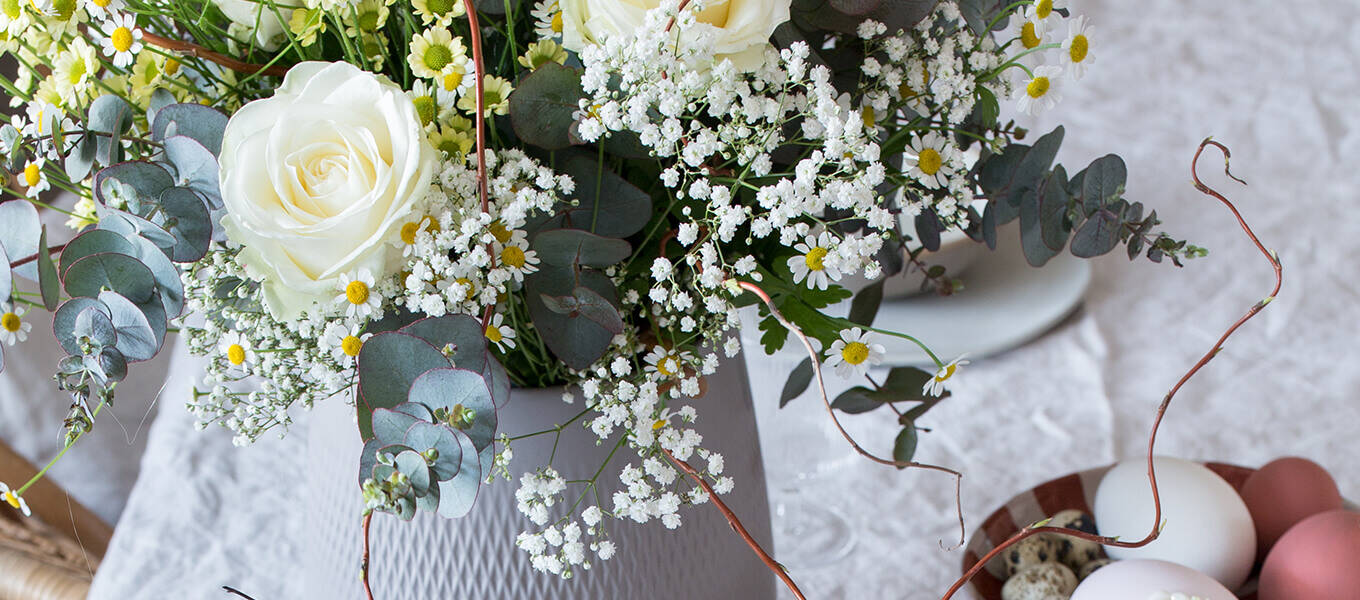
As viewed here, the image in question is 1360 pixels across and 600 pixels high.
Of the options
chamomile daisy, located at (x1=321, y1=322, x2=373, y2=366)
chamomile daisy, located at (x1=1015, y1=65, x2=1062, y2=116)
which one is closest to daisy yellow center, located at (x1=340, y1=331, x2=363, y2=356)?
chamomile daisy, located at (x1=321, y1=322, x2=373, y2=366)

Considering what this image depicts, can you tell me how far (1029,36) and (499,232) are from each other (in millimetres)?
184

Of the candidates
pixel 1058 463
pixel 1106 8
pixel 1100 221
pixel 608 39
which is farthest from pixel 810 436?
pixel 1106 8

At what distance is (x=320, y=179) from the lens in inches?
12.2

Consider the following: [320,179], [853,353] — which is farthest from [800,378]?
[320,179]

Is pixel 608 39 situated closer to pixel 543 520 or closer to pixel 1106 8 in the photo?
pixel 543 520

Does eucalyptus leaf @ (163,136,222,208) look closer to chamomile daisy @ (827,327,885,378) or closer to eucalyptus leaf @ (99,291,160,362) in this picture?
eucalyptus leaf @ (99,291,160,362)

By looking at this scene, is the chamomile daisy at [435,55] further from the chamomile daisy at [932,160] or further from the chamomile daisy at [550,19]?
the chamomile daisy at [932,160]

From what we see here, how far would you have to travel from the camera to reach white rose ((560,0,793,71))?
1.01 feet

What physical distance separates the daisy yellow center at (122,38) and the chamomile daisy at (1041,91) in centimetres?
27

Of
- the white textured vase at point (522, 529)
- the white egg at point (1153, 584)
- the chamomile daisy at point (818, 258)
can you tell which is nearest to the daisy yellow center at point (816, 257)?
the chamomile daisy at point (818, 258)

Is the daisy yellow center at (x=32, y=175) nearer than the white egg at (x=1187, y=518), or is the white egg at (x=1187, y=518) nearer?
the daisy yellow center at (x=32, y=175)

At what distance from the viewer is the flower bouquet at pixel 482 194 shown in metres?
0.30

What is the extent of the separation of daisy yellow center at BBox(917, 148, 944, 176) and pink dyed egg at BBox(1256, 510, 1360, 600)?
0.24 meters

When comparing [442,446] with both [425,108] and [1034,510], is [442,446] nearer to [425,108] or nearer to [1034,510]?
[425,108]
